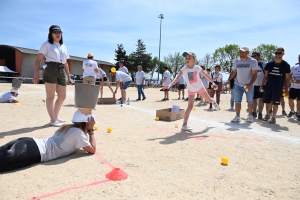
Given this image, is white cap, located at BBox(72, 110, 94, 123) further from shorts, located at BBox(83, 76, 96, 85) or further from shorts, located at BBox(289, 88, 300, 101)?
shorts, located at BBox(289, 88, 300, 101)

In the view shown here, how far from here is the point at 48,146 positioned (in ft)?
9.92

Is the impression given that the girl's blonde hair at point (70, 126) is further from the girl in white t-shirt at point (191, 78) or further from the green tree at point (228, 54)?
the green tree at point (228, 54)

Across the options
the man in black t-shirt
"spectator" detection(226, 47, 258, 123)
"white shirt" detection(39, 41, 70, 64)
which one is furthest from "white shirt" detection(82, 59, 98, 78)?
the man in black t-shirt

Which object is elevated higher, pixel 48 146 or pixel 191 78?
pixel 191 78

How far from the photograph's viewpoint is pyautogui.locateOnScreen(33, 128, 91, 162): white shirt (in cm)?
303

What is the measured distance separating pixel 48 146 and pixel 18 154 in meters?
0.44

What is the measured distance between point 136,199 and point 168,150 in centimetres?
162

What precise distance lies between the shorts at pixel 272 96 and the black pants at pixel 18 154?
20.3 feet

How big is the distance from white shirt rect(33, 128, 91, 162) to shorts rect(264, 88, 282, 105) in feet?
18.2

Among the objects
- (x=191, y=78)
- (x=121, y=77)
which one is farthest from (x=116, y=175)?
(x=121, y=77)

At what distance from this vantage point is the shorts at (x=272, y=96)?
→ 638 cm

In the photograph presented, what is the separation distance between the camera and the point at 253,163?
3215mm

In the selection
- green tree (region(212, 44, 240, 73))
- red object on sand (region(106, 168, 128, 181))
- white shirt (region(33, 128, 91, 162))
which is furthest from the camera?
green tree (region(212, 44, 240, 73))

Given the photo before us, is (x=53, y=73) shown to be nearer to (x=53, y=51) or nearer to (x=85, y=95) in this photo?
(x=53, y=51)
